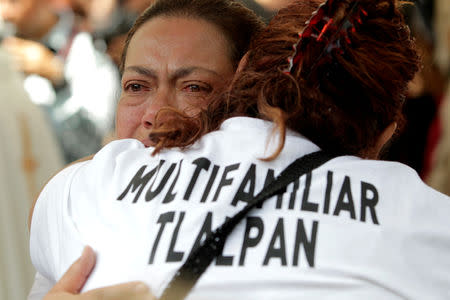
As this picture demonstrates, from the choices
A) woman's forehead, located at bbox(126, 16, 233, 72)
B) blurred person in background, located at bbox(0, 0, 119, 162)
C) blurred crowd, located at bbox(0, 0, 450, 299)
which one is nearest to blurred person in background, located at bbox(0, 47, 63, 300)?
blurred crowd, located at bbox(0, 0, 450, 299)

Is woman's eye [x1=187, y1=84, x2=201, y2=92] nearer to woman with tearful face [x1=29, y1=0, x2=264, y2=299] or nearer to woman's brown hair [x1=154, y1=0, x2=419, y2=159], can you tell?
woman with tearful face [x1=29, y1=0, x2=264, y2=299]

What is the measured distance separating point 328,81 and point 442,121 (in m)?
1.41

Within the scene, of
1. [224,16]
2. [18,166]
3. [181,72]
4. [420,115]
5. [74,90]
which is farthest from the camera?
[74,90]

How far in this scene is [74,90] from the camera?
3578mm

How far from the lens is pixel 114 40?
3.43 metres

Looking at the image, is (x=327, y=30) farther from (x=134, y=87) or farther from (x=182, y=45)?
(x=134, y=87)

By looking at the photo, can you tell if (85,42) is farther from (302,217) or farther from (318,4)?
(302,217)

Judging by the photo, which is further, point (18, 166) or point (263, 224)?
point (18, 166)

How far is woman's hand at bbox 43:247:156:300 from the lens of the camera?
921 mm

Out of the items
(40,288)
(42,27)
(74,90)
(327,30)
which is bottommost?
(40,288)

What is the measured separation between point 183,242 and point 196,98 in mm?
640

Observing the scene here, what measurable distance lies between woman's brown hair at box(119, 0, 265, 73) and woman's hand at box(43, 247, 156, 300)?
75 centimetres

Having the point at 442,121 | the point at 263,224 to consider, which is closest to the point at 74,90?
the point at 442,121

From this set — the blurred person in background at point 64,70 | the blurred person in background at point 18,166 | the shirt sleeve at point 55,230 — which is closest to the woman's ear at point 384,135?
the shirt sleeve at point 55,230
